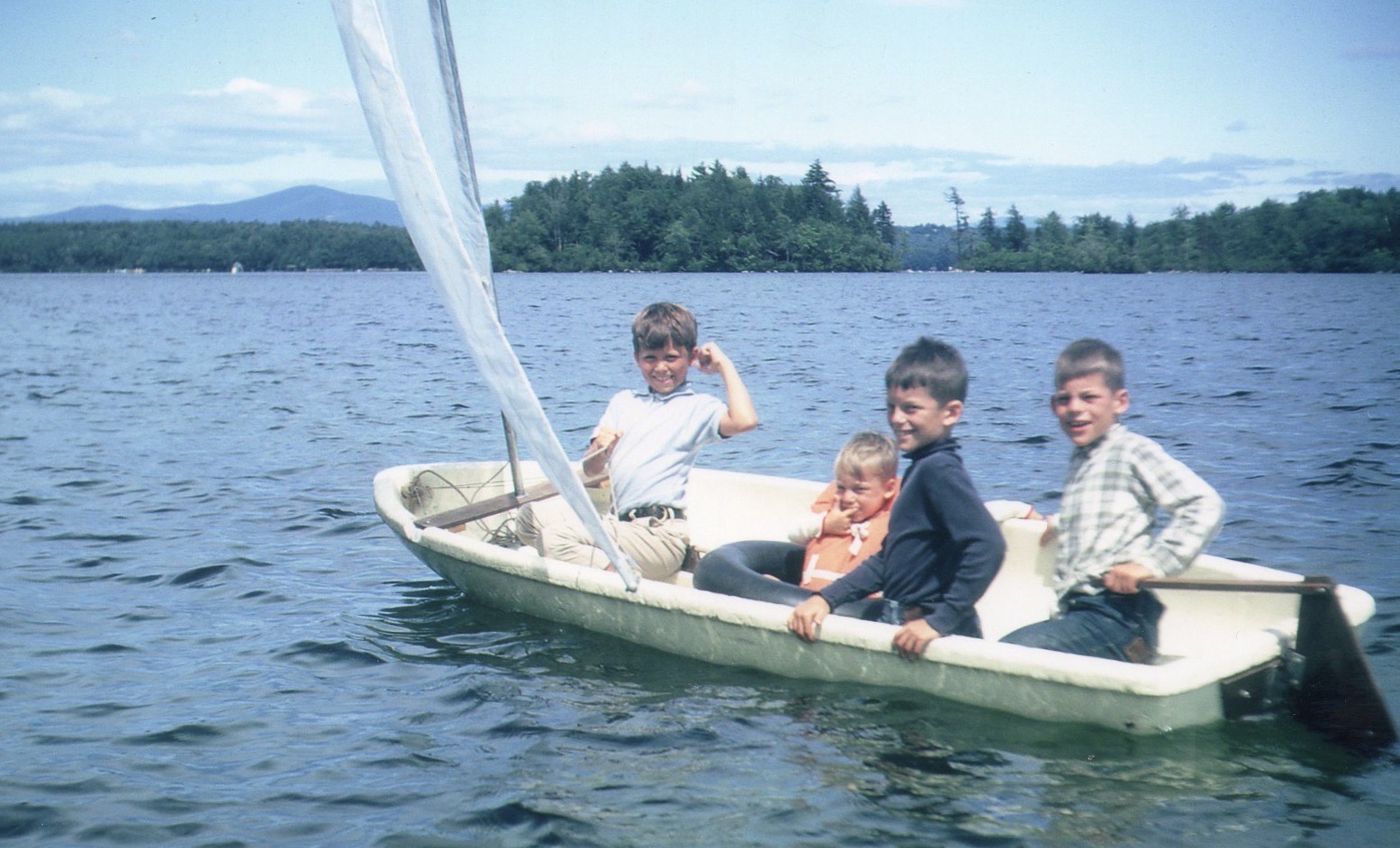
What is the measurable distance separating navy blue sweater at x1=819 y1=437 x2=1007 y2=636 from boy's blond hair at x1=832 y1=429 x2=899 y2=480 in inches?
21.5

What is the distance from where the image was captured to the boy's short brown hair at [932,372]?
190 inches

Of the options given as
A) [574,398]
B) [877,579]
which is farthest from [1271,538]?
[574,398]

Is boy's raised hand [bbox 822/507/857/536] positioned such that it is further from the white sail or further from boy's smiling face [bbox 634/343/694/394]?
boy's smiling face [bbox 634/343/694/394]

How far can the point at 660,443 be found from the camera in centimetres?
664

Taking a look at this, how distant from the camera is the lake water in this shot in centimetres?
454

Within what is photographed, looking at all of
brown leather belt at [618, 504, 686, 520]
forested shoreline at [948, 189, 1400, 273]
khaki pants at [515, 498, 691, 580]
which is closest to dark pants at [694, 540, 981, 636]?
khaki pants at [515, 498, 691, 580]

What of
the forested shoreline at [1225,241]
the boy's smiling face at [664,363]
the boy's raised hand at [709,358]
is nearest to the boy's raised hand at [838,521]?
the boy's raised hand at [709,358]

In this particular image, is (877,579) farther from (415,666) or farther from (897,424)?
(415,666)

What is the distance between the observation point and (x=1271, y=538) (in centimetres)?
896

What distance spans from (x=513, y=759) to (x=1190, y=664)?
2.60 metres

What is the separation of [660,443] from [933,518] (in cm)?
210

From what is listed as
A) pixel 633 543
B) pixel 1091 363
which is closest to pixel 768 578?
pixel 633 543

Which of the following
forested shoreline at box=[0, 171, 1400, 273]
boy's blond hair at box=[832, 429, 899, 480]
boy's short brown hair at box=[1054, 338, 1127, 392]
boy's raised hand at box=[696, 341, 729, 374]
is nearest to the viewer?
boy's short brown hair at box=[1054, 338, 1127, 392]

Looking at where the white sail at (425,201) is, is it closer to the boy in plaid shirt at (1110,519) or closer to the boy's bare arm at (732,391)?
the boy's bare arm at (732,391)
